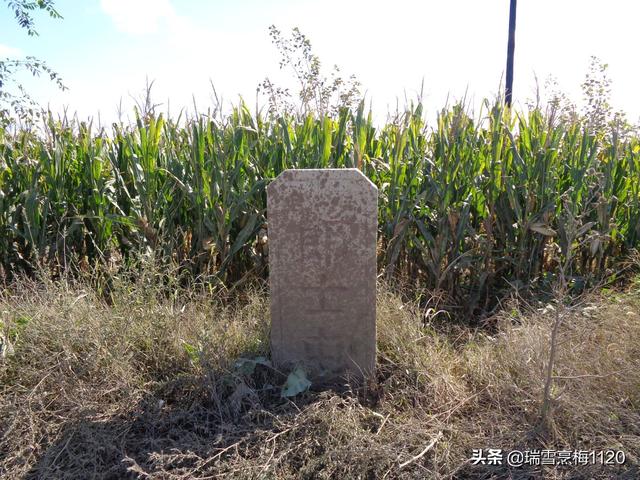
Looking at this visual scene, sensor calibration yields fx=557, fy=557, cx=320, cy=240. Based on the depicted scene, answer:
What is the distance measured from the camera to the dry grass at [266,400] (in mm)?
2715

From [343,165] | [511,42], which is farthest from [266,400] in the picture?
[511,42]

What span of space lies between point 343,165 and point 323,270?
1.66 metres

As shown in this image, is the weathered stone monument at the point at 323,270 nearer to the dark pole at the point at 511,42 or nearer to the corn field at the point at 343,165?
the corn field at the point at 343,165

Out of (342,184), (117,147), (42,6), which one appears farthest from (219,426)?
(42,6)

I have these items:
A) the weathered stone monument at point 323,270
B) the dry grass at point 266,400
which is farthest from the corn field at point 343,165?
the weathered stone monument at point 323,270

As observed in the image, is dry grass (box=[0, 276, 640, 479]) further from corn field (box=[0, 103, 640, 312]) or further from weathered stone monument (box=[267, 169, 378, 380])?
corn field (box=[0, 103, 640, 312])

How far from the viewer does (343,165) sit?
4.78 meters

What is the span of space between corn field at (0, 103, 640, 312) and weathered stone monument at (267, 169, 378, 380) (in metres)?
1.20

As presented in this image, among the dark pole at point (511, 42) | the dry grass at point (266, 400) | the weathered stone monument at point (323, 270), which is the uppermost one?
the dark pole at point (511, 42)

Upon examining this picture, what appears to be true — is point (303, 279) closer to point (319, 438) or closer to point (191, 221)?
point (319, 438)

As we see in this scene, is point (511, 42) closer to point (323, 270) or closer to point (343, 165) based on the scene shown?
point (343, 165)

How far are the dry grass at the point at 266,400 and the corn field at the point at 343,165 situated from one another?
0.96 metres

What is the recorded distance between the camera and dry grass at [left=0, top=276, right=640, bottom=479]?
2715mm

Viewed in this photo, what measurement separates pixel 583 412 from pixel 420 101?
3173mm
